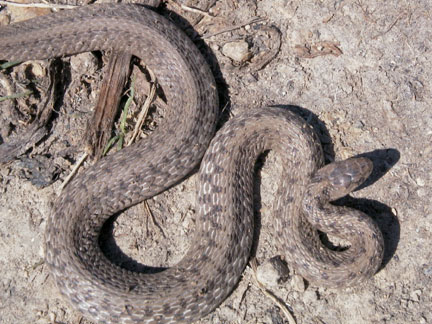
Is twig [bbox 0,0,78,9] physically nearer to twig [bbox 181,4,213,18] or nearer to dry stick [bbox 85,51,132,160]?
dry stick [bbox 85,51,132,160]

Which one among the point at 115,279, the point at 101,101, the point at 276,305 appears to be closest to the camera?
the point at 115,279

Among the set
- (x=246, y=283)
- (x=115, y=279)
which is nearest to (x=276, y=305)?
(x=246, y=283)

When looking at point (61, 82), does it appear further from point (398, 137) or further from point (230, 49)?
point (398, 137)

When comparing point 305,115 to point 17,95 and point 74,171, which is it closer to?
point 74,171

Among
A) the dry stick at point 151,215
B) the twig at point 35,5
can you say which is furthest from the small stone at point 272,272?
the twig at point 35,5

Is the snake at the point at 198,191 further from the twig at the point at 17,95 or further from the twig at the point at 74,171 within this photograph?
the twig at the point at 17,95

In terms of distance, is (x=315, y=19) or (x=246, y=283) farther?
(x=315, y=19)
